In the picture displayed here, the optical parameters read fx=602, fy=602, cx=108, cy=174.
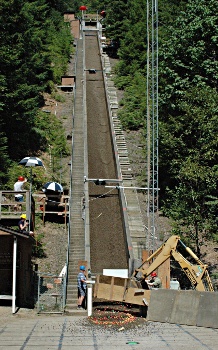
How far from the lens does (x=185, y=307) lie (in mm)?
17172

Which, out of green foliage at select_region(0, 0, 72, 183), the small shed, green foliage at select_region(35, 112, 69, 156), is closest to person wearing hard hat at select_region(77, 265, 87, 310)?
the small shed

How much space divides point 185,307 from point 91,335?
3113 mm

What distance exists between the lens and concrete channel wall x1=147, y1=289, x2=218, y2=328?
54.7ft

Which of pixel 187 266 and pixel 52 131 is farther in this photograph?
pixel 52 131

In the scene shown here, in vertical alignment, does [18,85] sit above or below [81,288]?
above

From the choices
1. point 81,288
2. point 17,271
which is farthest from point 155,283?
point 17,271

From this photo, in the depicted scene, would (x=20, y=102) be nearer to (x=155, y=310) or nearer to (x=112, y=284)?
(x=112, y=284)

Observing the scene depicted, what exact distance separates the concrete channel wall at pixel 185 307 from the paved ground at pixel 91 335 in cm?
30

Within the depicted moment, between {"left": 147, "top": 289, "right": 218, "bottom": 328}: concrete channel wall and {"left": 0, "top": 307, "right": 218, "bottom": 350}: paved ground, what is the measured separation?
0.30 meters

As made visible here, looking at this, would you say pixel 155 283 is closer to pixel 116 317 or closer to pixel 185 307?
pixel 116 317

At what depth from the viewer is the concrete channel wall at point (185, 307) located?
16.7 metres

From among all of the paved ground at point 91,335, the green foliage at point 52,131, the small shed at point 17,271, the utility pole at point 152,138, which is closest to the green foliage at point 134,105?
the green foliage at point 52,131

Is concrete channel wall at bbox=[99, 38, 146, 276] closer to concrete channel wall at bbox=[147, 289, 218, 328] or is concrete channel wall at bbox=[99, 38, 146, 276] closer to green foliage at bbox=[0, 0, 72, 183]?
green foliage at bbox=[0, 0, 72, 183]

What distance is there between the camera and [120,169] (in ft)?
118
